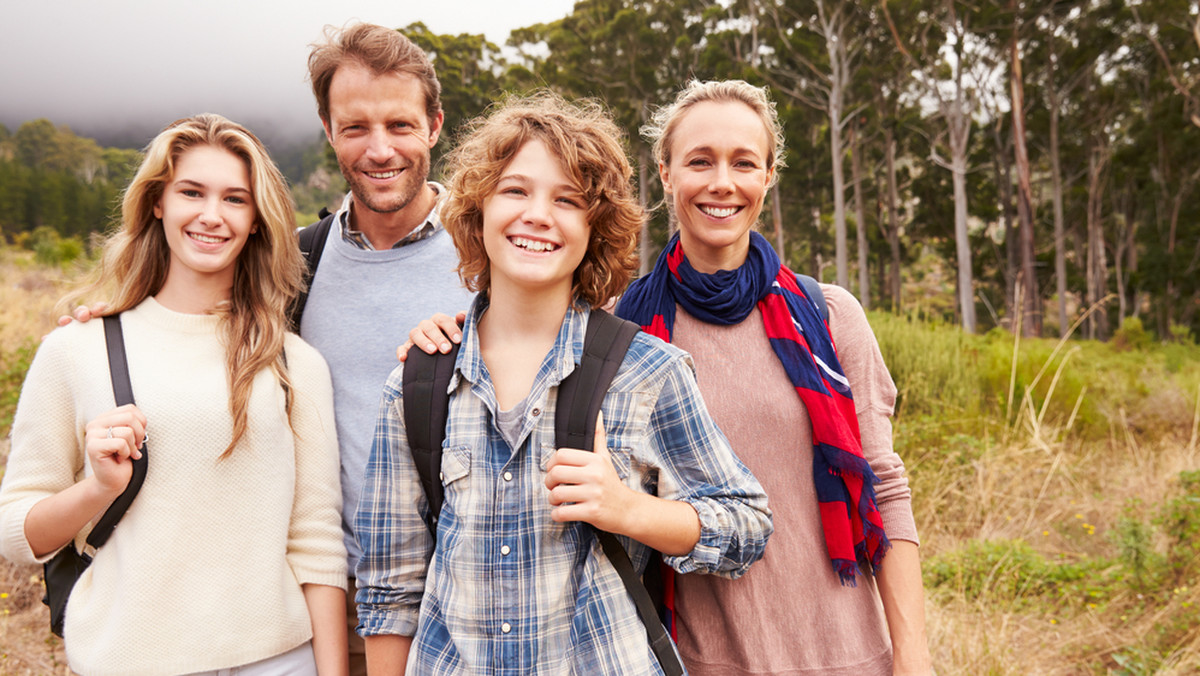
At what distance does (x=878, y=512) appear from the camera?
64.9 inches

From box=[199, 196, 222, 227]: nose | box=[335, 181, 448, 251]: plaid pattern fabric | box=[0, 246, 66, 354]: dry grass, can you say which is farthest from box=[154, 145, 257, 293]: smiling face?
box=[0, 246, 66, 354]: dry grass

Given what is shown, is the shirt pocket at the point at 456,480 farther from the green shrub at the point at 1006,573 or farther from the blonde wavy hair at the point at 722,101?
the green shrub at the point at 1006,573

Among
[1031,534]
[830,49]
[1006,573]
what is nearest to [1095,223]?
[830,49]

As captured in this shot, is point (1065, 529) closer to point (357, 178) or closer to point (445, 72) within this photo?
point (357, 178)

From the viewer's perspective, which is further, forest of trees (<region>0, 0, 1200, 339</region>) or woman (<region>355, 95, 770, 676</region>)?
forest of trees (<region>0, 0, 1200, 339</region>)

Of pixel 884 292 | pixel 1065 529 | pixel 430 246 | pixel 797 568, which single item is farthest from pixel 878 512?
pixel 884 292

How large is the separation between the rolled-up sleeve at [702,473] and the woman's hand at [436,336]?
43 centimetres

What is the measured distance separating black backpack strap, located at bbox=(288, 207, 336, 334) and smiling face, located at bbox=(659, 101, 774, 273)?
3.45 feet

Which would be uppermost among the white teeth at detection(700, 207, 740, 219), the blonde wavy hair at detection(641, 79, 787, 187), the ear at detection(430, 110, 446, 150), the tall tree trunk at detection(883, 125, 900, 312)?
the tall tree trunk at detection(883, 125, 900, 312)

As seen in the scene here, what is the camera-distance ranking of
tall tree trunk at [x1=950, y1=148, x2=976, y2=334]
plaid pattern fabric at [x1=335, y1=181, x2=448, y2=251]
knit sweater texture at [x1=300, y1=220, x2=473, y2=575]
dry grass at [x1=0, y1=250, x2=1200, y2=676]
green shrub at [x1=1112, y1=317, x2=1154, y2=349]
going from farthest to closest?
1. tall tree trunk at [x1=950, y1=148, x2=976, y2=334]
2. green shrub at [x1=1112, y1=317, x2=1154, y2=349]
3. dry grass at [x1=0, y1=250, x2=1200, y2=676]
4. plaid pattern fabric at [x1=335, y1=181, x2=448, y2=251]
5. knit sweater texture at [x1=300, y1=220, x2=473, y2=575]

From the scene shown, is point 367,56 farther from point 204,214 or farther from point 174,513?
point 174,513

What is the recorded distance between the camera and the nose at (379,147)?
2004 mm

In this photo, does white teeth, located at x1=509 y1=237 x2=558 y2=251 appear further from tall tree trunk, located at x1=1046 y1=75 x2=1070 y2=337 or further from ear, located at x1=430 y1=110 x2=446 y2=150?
tall tree trunk, located at x1=1046 y1=75 x2=1070 y2=337

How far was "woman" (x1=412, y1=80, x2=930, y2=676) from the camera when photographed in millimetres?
1577
